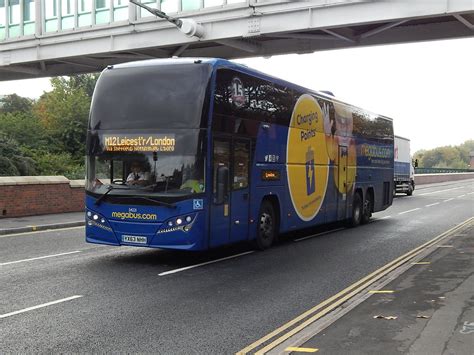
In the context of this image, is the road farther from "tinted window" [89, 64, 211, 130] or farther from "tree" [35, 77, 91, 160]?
"tree" [35, 77, 91, 160]

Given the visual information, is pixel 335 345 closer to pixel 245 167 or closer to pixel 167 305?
pixel 167 305

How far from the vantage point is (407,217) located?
2100 cm

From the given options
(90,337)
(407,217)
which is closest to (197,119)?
(90,337)

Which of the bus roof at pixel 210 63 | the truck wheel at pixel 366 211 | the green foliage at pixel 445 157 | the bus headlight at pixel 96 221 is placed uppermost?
the green foliage at pixel 445 157

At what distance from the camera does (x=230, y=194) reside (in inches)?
406

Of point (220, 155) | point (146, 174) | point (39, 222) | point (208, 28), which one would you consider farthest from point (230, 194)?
point (208, 28)

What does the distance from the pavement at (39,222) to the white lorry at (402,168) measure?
76.9 ft

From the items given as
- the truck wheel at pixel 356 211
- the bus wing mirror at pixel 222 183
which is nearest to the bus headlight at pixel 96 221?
the bus wing mirror at pixel 222 183

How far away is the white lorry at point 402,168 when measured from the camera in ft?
118

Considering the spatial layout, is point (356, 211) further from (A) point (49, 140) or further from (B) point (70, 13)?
(A) point (49, 140)

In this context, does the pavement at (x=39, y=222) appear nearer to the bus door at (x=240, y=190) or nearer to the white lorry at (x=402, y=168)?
the bus door at (x=240, y=190)

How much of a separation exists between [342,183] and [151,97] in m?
7.89

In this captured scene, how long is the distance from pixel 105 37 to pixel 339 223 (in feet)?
50.7

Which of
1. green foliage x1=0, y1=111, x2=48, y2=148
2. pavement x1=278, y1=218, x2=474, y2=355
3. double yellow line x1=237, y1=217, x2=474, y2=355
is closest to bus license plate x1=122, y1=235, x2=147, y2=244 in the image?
double yellow line x1=237, y1=217, x2=474, y2=355
